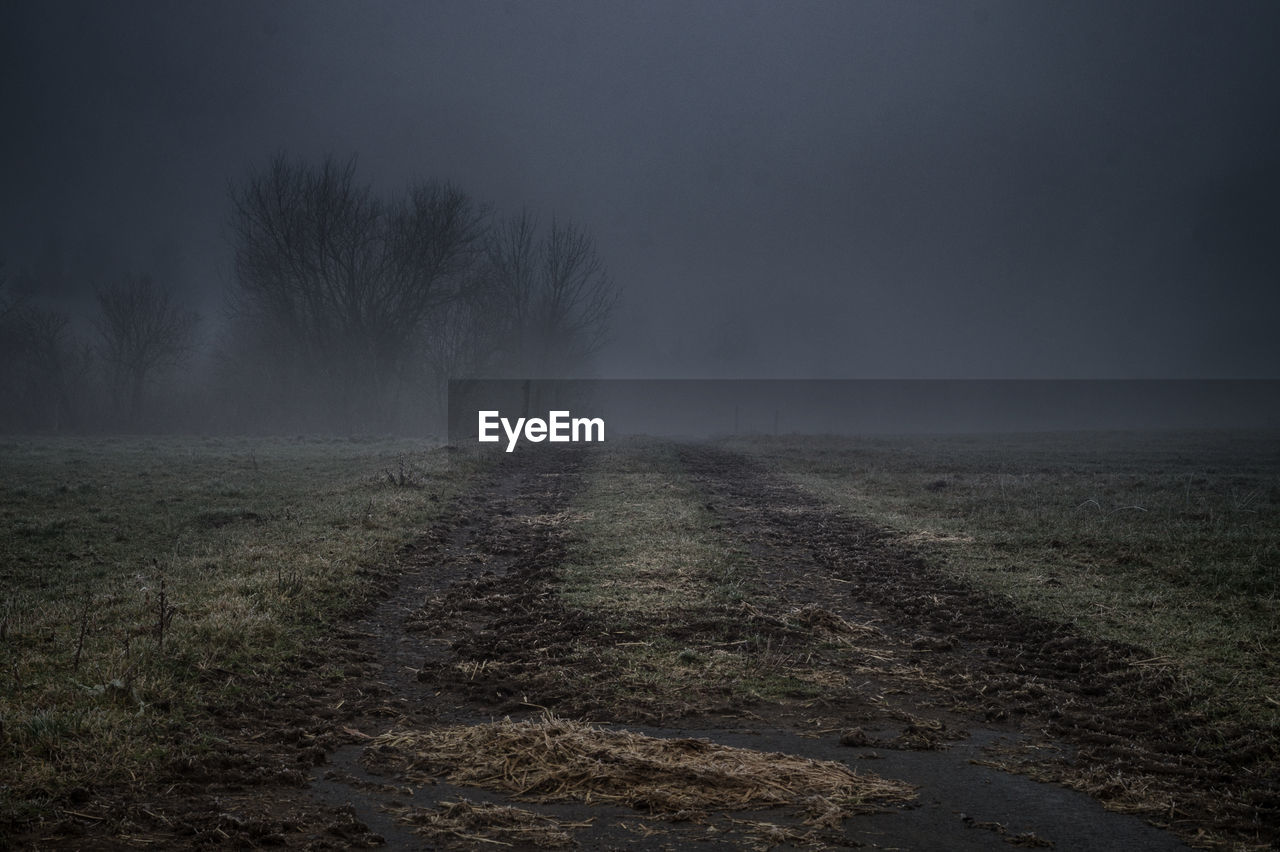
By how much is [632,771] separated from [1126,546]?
10538mm

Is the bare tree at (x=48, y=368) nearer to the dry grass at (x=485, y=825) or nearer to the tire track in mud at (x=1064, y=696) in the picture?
the tire track in mud at (x=1064, y=696)

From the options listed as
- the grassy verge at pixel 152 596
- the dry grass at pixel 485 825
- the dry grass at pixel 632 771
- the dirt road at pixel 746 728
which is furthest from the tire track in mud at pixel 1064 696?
the grassy verge at pixel 152 596

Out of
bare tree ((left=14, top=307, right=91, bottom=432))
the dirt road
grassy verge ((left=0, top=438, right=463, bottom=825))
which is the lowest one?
the dirt road

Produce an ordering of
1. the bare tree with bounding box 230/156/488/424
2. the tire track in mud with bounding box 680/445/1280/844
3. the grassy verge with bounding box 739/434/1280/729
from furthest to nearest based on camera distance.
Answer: the bare tree with bounding box 230/156/488/424 < the grassy verge with bounding box 739/434/1280/729 < the tire track in mud with bounding box 680/445/1280/844

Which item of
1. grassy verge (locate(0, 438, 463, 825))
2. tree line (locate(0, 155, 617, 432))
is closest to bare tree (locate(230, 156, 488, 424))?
tree line (locate(0, 155, 617, 432))

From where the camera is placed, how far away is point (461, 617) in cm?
873

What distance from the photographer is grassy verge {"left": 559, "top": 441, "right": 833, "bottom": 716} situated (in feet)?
21.6

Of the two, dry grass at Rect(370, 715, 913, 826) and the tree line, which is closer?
dry grass at Rect(370, 715, 913, 826)

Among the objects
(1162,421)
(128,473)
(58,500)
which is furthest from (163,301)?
(1162,421)

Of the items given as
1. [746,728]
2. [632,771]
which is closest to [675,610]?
[746,728]

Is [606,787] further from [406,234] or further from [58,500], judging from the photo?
[406,234]

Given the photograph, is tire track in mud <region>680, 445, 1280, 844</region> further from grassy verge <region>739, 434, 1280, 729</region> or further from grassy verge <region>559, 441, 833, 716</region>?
grassy verge <region>559, 441, 833, 716</region>

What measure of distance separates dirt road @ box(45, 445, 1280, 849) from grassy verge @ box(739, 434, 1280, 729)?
0.68 meters

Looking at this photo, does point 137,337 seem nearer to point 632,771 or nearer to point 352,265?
point 352,265
